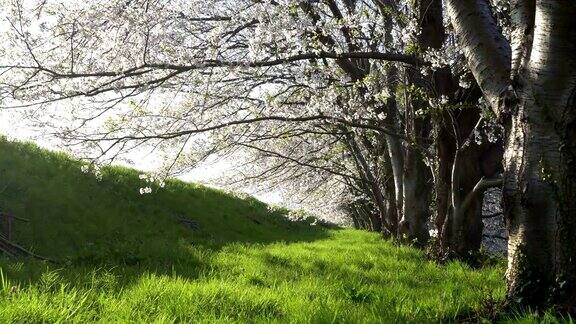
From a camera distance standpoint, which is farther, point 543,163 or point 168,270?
point 168,270

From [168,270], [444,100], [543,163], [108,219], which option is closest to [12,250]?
[168,270]

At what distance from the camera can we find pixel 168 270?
5.68m

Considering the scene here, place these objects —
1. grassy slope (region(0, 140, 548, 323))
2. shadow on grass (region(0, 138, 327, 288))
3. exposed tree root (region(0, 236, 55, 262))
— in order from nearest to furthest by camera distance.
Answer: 1. grassy slope (region(0, 140, 548, 323))
2. exposed tree root (region(0, 236, 55, 262))
3. shadow on grass (region(0, 138, 327, 288))

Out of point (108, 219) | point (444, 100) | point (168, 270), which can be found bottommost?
point (168, 270)

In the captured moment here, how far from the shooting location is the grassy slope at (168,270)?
356 centimetres

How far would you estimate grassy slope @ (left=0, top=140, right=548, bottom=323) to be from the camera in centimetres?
356

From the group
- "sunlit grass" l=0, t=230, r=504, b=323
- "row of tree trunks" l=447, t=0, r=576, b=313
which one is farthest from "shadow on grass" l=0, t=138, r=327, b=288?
"row of tree trunks" l=447, t=0, r=576, b=313

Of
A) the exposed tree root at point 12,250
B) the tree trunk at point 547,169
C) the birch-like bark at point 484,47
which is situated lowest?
the exposed tree root at point 12,250

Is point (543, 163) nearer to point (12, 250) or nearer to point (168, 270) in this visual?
point (168, 270)

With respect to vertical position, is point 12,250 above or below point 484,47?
below

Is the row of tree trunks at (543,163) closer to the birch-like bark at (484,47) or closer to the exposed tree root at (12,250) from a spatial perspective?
the birch-like bark at (484,47)

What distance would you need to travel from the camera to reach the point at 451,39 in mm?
7941

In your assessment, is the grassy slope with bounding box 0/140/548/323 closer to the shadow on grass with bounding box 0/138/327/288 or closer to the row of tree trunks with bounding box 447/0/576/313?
the shadow on grass with bounding box 0/138/327/288

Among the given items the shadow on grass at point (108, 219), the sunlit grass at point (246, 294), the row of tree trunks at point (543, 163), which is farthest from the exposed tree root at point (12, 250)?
the row of tree trunks at point (543, 163)
